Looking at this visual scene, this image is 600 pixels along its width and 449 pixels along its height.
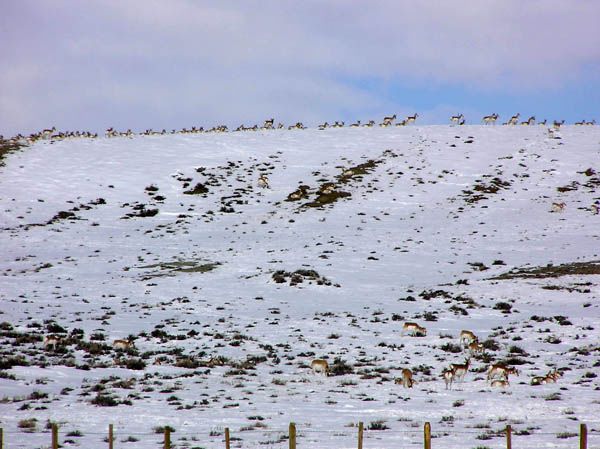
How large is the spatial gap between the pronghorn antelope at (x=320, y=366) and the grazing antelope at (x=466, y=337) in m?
7.07

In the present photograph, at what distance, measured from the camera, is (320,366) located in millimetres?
21188

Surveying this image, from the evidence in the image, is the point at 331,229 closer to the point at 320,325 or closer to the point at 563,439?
the point at 320,325

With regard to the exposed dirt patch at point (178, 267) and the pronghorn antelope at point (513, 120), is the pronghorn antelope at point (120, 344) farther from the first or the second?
the pronghorn antelope at point (513, 120)

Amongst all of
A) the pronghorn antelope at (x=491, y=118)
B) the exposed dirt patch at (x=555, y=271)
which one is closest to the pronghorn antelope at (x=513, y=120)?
the pronghorn antelope at (x=491, y=118)

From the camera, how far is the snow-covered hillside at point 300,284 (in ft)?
54.5

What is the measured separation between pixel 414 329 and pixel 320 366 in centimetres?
740

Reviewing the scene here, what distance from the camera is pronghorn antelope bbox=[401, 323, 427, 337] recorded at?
88.9 feet

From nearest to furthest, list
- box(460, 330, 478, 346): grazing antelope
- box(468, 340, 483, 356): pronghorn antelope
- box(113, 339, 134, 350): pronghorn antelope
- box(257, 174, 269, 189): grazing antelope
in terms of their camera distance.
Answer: box(468, 340, 483, 356): pronghorn antelope
box(113, 339, 134, 350): pronghorn antelope
box(460, 330, 478, 346): grazing antelope
box(257, 174, 269, 189): grazing antelope

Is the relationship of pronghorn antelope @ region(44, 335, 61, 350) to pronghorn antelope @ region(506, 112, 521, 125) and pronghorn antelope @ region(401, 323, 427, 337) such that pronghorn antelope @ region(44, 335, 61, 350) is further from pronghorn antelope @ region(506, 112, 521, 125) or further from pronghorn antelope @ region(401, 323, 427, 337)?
pronghorn antelope @ region(506, 112, 521, 125)

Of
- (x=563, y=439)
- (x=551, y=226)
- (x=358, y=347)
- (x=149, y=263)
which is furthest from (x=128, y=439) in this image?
(x=551, y=226)

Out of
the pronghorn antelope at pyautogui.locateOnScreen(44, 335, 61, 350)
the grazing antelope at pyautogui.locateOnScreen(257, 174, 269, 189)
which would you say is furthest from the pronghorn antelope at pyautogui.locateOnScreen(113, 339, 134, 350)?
the grazing antelope at pyautogui.locateOnScreen(257, 174, 269, 189)

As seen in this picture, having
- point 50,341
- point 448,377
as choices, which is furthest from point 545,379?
point 50,341

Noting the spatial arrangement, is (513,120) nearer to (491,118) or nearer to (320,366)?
(491,118)

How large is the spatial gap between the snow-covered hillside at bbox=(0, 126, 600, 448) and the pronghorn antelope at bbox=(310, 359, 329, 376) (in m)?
0.52
